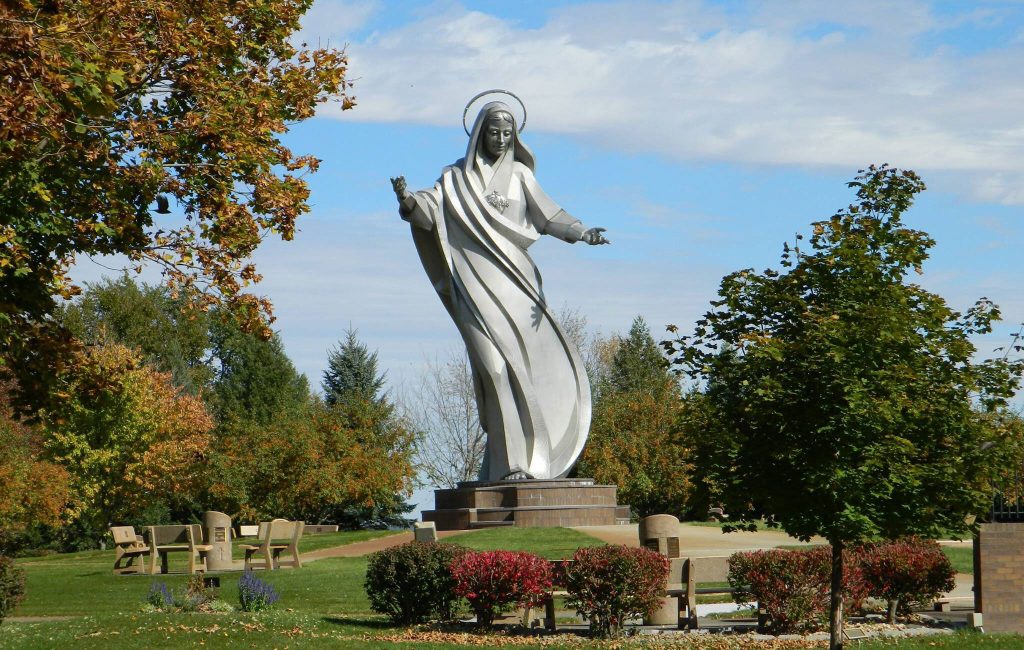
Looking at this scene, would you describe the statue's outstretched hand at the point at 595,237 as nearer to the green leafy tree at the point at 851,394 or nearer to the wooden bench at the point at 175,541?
the wooden bench at the point at 175,541

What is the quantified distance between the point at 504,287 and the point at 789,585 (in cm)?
1248

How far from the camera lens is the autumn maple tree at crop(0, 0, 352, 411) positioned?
10406 millimetres

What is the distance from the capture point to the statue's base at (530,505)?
2455cm

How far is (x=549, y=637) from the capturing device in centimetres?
1346

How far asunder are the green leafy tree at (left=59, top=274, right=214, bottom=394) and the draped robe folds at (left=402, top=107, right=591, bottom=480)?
35.2m

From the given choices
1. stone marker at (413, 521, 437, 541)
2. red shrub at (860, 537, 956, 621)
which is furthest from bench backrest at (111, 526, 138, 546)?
red shrub at (860, 537, 956, 621)

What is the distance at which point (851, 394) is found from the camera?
9.98 metres

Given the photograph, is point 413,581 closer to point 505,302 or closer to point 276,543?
point 276,543

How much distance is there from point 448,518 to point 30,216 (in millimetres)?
15159

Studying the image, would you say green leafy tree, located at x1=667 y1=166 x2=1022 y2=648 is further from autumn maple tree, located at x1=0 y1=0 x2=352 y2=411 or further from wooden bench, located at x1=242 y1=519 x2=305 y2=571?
wooden bench, located at x1=242 y1=519 x2=305 y2=571

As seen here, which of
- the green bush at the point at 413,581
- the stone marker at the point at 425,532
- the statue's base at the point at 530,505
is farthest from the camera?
the statue's base at the point at 530,505

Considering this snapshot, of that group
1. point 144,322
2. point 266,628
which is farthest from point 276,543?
point 144,322

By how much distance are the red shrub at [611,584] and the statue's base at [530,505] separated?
35.1ft

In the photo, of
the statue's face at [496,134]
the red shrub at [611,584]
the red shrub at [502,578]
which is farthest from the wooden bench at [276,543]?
the red shrub at [611,584]
